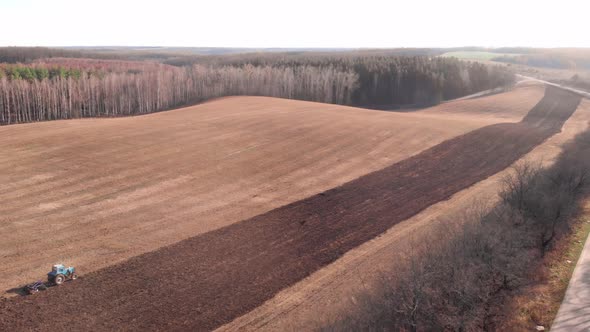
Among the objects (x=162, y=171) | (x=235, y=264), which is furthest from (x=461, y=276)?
(x=162, y=171)

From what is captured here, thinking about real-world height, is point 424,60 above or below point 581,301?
above

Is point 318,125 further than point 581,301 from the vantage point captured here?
Yes

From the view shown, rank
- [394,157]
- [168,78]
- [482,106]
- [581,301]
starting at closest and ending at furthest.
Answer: [581,301] < [394,157] < [482,106] < [168,78]

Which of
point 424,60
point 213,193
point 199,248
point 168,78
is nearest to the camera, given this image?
point 199,248

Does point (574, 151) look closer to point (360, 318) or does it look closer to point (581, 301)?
point (581, 301)

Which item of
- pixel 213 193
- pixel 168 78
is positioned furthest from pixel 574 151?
pixel 168 78

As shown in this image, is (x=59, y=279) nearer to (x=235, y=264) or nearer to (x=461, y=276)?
(x=235, y=264)
